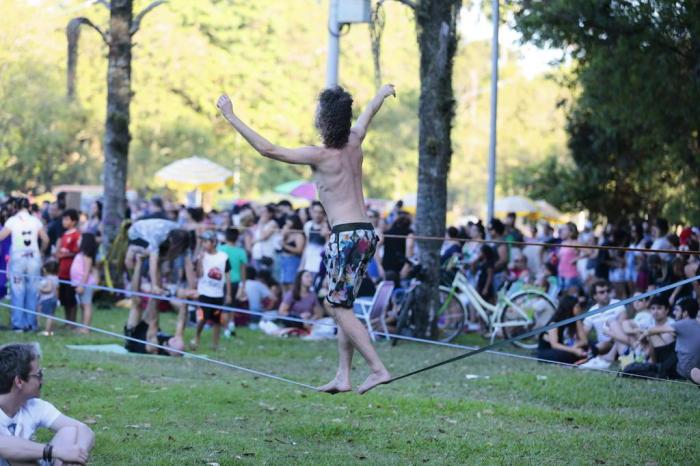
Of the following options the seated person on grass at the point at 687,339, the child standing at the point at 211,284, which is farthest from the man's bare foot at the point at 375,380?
the child standing at the point at 211,284

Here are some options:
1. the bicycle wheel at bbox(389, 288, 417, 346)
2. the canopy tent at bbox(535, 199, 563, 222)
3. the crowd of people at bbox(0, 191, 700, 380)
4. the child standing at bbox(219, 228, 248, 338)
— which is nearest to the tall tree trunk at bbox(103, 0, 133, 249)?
the crowd of people at bbox(0, 191, 700, 380)

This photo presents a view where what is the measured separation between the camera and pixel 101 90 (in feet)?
152

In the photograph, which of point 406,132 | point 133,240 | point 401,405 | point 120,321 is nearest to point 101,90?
point 406,132

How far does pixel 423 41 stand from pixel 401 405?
24.4 ft

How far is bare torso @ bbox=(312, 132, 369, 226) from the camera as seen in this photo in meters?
8.01

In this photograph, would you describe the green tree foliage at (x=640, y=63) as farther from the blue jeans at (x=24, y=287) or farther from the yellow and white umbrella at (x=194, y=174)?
the blue jeans at (x=24, y=287)

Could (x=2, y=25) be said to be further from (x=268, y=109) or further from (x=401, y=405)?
(x=401, y=405)

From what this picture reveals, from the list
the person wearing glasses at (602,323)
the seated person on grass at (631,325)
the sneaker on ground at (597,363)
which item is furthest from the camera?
the person wearing glasses at (602,323)

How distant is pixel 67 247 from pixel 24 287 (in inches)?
37.6

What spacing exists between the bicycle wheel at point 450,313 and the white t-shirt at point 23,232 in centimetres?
592

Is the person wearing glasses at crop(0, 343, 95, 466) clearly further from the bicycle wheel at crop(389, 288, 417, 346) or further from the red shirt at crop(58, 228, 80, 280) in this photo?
the red shirt at crop(58, 228, 80, 280)

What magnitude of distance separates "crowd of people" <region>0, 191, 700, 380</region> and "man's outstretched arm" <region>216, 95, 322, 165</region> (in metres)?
5.10

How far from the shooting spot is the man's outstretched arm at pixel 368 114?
324 inches

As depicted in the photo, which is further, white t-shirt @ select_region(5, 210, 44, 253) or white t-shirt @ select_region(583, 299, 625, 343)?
white t-shirt @ select_region(5, 210, 44, 253)
